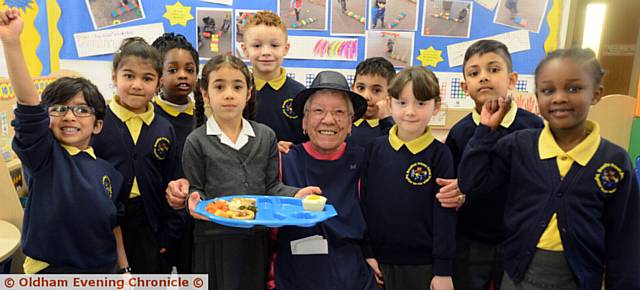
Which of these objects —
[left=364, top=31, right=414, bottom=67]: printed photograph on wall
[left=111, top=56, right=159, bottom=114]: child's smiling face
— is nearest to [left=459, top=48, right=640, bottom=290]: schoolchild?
[left=111, top=56, right=159, bottom=114]: child's smiling face

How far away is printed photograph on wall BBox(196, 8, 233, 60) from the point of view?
3.59 metres

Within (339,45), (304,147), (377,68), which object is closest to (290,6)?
(339,45)

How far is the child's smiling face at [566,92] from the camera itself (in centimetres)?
143

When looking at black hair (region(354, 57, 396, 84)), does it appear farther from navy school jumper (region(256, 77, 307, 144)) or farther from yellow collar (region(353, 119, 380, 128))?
navy school jumper (region(256, 77, 307, 144))

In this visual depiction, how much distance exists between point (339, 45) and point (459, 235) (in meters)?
2.22

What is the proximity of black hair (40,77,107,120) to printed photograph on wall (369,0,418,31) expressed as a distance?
2.53 meters

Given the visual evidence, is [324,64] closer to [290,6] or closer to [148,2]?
[290,6]

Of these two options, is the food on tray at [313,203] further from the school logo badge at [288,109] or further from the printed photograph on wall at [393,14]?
the printed photograph on wall at [393,14]

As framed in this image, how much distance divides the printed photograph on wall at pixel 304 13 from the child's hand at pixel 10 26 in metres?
2.37

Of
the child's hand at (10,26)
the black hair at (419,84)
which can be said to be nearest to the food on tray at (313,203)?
the black hair at (419,84)

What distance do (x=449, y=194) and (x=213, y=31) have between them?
265 cm

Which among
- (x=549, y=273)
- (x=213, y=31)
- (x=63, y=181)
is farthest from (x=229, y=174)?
(x=213, y=31)

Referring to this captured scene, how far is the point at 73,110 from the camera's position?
1.73 meters

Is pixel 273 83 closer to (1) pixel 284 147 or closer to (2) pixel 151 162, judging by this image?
(1) pixel 284 147
